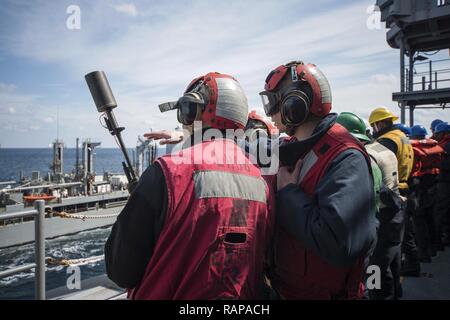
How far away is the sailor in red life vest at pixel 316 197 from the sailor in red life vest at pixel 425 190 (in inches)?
184

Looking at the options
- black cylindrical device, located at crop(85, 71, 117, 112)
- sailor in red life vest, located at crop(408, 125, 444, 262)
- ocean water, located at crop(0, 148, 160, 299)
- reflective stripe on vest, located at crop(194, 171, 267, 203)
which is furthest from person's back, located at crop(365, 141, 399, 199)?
ocean water, located at crop(0, 148, 160, 299)

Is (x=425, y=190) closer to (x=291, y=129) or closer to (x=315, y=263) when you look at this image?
(x=291, y=129)

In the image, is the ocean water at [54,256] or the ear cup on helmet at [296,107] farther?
the ocean water at [54,256]

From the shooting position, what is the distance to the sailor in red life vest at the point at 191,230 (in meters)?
1.51

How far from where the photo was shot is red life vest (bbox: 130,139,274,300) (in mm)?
1516

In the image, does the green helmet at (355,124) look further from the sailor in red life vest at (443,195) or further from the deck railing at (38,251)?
the sailor in red life vest at (443,195)

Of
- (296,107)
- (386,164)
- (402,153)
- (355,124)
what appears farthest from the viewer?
(402,153)

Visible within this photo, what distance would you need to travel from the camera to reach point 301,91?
7.14 feet

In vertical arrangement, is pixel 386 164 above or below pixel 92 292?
above

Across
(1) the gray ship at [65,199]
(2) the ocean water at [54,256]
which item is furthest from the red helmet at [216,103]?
(1) the gray ship at [65,199]

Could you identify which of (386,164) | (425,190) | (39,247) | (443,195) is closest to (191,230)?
(39,247)

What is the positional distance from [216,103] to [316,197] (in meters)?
0.79

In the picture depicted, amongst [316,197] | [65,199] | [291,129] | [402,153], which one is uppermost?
[291,129]
